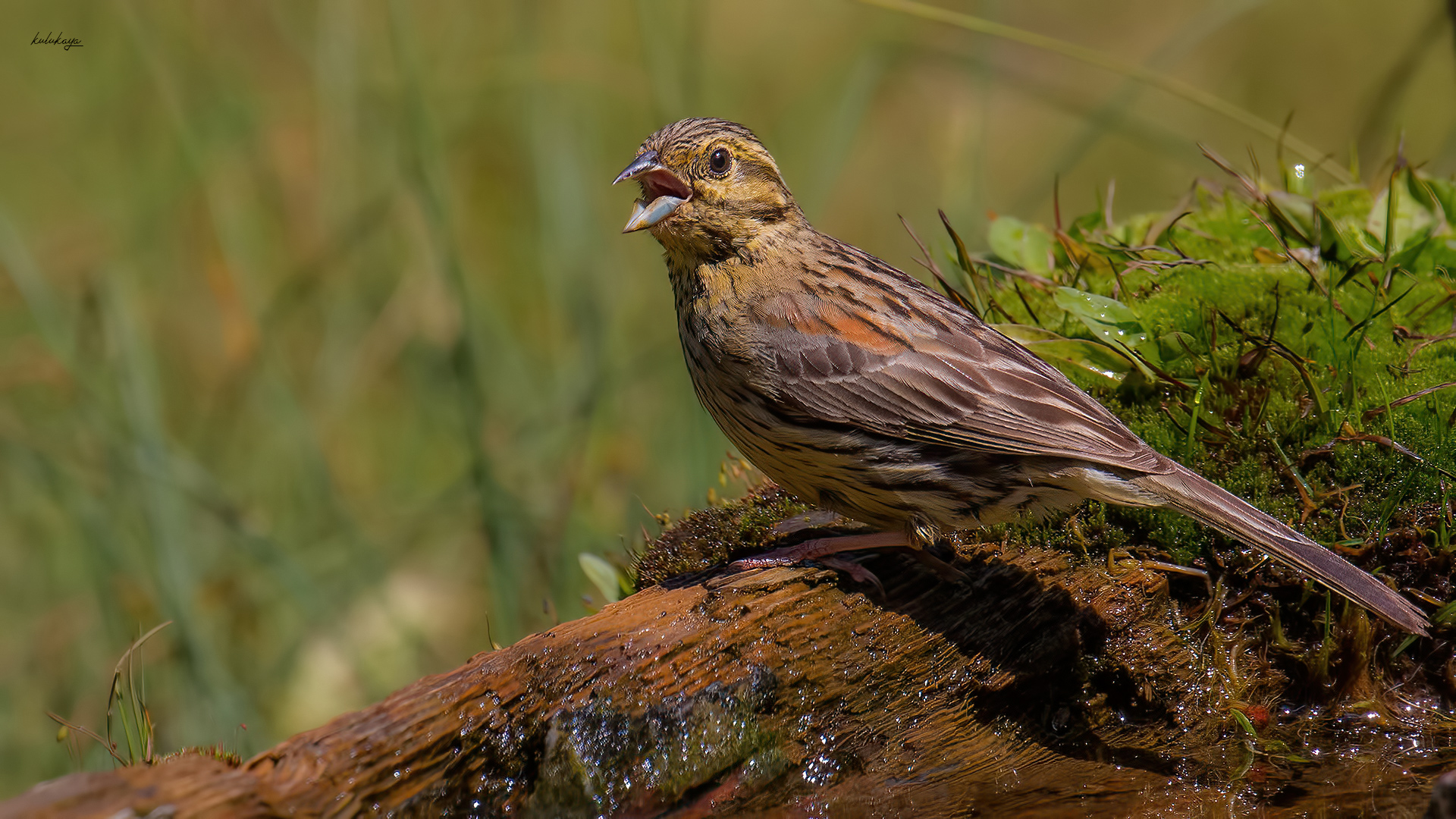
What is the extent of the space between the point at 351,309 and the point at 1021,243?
3711mm

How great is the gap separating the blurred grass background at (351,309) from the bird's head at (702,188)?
55.8 inches

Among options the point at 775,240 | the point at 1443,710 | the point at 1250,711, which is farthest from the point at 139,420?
the point at 1443,710

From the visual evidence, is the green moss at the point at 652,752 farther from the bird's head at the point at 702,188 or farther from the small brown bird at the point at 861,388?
the bird's head at the point at 702,188

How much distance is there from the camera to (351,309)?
6.68m

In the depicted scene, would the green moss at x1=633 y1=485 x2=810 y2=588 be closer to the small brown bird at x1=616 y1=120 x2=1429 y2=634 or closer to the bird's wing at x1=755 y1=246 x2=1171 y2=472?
the small brown bird at x1=616 y1=120 x2=1429 y2=634

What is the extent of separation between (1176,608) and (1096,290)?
141 centimetres

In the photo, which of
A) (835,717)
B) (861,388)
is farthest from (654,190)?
(835,717)

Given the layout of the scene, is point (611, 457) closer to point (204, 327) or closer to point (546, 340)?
point (546, 340)

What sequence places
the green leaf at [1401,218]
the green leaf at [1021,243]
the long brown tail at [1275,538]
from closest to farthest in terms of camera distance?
the long brown tail at [1275,538] → the green leaf at [1401,218] → the green leaf at [1021,243]

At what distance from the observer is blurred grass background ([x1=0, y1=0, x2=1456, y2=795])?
542cm

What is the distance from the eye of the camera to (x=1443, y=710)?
3.48 metres

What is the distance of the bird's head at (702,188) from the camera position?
13.8ft
